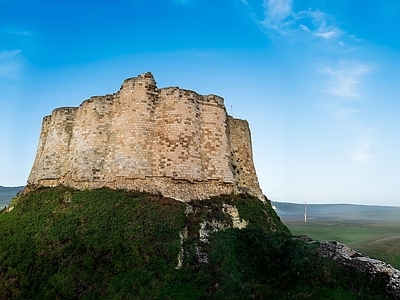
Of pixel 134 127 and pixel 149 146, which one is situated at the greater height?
pixel 134 127

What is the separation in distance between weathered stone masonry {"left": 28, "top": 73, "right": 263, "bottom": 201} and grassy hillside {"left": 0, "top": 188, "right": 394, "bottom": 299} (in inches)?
47.6

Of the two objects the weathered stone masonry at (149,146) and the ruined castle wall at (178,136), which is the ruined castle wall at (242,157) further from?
the ruined castle wall at (178,136)

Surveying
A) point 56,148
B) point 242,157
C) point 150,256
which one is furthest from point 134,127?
point 242,157

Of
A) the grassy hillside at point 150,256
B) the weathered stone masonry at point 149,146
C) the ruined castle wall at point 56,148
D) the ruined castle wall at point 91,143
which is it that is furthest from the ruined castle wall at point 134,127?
the ruined castle wall at point 56,148

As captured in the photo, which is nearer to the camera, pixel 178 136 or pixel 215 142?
pixel 178 136

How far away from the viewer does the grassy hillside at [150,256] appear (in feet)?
42.3

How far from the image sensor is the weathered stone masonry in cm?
1945

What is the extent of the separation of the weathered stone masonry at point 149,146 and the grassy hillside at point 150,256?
121 cm

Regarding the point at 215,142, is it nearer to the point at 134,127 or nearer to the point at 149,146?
the point at 149,146

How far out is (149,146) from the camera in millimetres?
19922

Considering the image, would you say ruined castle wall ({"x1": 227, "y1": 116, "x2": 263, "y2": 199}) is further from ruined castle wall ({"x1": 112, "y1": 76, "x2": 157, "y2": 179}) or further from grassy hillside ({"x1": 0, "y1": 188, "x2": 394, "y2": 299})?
ruined castle wall ({"x1": 112, "y1": 76, "x2": 157, "y2": 179})

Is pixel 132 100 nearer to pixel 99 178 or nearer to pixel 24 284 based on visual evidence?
pixel 99 178

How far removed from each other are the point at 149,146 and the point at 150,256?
280 inches

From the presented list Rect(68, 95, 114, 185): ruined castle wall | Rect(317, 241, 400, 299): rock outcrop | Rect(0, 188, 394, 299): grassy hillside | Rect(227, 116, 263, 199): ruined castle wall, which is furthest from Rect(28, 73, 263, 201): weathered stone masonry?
Rect(317, 241, 400, 299): rock outcrop
